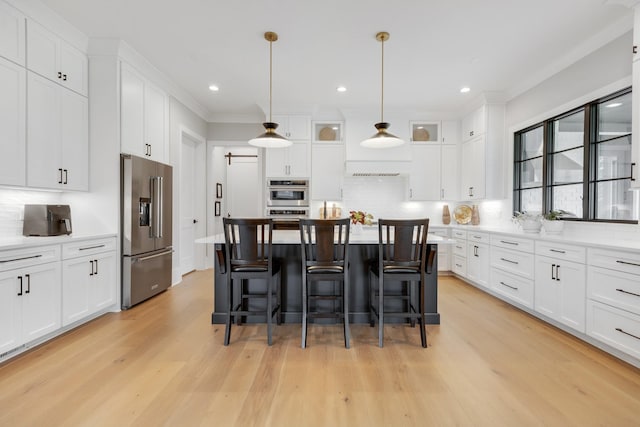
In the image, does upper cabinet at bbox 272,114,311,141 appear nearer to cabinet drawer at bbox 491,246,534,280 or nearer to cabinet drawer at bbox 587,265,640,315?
cabinet drawer at bbox 491,246,534,280

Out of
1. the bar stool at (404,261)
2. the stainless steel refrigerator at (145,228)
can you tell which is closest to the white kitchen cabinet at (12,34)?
the stainless steel refrigerator at (145,228)

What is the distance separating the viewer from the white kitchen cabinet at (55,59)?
2656mm

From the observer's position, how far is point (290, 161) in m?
5.40

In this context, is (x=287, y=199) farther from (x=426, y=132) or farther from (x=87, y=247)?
(x=87, y=247)

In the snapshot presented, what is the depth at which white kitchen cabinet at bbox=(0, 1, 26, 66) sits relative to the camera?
2406mm

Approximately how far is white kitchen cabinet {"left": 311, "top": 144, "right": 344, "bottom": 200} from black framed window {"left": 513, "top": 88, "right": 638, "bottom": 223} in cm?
279

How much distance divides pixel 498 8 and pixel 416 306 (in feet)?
9.19

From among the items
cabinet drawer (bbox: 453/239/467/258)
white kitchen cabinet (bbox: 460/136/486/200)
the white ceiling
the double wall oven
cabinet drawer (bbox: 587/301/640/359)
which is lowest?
cabinet drawer (bbox: 587/301/640/359)

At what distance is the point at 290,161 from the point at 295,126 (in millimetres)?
627

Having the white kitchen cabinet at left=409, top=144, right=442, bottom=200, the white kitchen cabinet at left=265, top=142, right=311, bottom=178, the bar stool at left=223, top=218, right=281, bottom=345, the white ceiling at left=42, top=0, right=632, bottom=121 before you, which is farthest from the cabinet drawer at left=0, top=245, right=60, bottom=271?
the white kitchen cabinet at left=409, top=144, right=442, bottom=200

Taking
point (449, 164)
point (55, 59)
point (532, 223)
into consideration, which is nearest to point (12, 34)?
point (55, 59)

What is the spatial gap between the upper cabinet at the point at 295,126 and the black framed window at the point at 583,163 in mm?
3304

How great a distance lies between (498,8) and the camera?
105 inches

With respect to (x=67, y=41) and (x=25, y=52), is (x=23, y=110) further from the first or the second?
(x=67, y=41)
